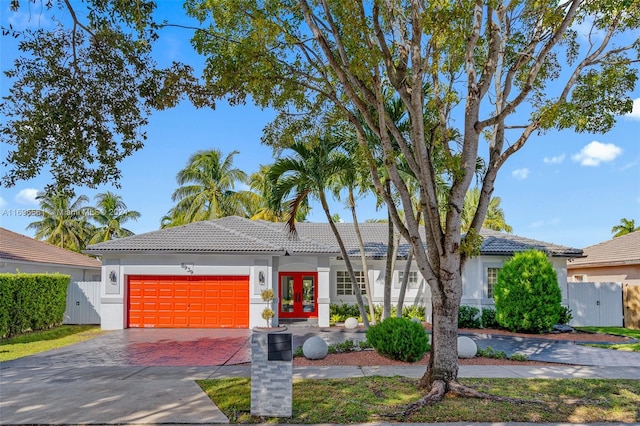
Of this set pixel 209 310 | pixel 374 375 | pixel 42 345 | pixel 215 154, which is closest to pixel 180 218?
pixel 215 154

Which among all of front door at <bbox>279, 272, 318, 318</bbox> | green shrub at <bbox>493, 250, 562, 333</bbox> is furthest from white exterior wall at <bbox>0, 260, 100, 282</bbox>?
green shrub at <bbox>493, 250, 562, 333</bbox>

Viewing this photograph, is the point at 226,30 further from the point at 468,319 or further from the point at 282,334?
the point at 468,319

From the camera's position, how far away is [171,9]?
30.0ft

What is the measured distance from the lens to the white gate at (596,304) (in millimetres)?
20578

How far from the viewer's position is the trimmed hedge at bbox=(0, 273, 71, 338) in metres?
16.1

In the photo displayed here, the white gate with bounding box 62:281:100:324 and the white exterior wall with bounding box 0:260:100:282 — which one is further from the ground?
the white exterior wall with bounding box 0:260:100:282

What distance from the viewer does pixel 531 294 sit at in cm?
1728

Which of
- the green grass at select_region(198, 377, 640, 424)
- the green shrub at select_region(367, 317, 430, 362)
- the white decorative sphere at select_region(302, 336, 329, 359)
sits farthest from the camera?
the white decorative sphere at select_region(302, 336, 329, 359)

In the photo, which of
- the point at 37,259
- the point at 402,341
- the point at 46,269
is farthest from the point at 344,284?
the point at 46,269

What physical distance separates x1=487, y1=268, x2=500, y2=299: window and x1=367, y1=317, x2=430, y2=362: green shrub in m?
9.83

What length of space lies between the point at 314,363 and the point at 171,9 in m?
8.24

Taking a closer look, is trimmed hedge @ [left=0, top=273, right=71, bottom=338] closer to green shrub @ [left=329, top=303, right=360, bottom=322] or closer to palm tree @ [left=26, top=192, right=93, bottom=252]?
green shrub @ [left=329, top=303, right=360, bottom=322]

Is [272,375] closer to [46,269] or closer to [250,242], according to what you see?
[250,242]

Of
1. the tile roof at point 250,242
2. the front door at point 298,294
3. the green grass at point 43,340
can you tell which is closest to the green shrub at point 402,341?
the tile roof at point 250,242
